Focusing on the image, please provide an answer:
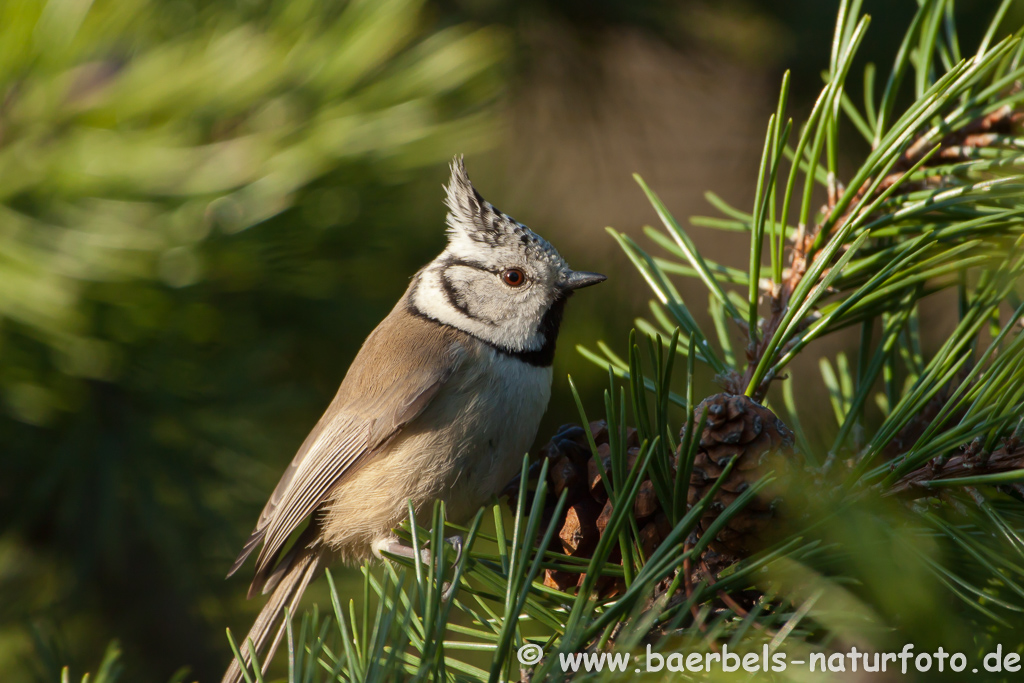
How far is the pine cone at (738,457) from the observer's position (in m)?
0.93

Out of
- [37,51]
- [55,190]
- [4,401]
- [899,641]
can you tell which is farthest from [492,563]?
[4,401]

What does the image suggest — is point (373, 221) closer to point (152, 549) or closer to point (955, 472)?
point (152, 549)

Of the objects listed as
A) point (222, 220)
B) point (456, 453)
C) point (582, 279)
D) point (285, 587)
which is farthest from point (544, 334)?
point (285, 587)

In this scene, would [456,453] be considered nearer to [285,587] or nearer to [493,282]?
[493,282]

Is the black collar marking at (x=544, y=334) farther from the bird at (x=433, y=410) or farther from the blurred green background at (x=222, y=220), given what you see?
the blurred green background at (x=222, y=220)

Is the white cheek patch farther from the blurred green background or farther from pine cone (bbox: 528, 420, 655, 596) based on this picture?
pine cone (bbox: 528, 420, 655, 596)

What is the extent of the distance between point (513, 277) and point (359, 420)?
597 mm

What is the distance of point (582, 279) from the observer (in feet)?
6.64

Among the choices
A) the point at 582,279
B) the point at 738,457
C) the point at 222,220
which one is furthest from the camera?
the point at 582,279

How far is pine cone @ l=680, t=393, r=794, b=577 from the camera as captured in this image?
3.06 feet

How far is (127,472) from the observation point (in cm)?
192

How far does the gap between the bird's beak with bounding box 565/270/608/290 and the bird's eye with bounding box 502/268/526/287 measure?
14cm

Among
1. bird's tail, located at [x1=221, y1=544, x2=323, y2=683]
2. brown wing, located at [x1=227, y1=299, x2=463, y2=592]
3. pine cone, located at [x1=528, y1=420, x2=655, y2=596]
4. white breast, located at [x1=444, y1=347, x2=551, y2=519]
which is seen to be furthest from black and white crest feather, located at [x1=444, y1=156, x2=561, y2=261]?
bird's tail, located at [x1=221, y1=544, x2=323, y2=683]

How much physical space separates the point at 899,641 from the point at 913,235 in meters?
0.82
